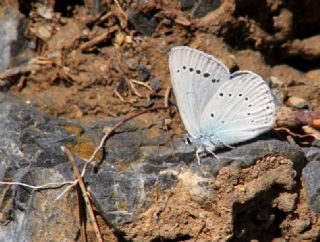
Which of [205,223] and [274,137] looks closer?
[205,223]

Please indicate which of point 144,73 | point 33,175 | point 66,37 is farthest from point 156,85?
point 33,175

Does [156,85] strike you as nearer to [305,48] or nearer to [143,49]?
[143,49]

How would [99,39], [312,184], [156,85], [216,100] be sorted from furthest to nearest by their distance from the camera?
1. [99,39]
2. [156,85]
3. [216,100]
4. [312,184]

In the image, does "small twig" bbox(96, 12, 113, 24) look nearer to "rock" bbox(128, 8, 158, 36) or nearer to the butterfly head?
"rock" bbox(128, 8, 158, 36)

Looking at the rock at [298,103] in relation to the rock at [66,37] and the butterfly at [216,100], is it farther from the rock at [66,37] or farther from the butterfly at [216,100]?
the rock at [66,37]

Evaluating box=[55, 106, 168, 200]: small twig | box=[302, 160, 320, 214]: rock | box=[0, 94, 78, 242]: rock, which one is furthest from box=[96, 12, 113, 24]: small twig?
box=[302, 160, 320, 214]: rock

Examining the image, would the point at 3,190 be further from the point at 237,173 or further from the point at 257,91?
the point at 257,91

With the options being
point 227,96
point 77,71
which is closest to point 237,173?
point 227,96

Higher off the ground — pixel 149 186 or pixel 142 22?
pixel 142 22
